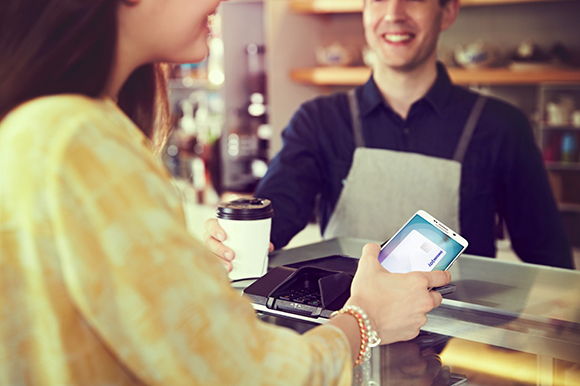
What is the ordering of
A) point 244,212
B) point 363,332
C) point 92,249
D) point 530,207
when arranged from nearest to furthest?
point 92,249 → point 363,332 → point 244,212 → point 530,207

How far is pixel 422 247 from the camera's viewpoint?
99 cm

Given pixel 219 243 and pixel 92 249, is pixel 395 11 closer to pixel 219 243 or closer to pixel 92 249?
pixel 219 243

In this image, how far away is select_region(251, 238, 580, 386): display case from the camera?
79 cm

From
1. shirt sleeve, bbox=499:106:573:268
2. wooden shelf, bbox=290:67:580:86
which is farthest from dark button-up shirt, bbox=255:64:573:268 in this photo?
wooden shelf, bbox=290:67:580:86

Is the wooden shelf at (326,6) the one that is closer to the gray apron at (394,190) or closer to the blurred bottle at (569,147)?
the blurred bottle at (569,147)

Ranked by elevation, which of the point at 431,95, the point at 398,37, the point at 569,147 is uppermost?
the point at 398,37

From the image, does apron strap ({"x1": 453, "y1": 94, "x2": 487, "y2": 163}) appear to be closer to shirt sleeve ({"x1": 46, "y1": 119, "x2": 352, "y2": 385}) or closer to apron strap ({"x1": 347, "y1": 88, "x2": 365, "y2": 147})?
apron strap ({"x1": 347, "y1": 88, "x2": 365, "y2": 147})

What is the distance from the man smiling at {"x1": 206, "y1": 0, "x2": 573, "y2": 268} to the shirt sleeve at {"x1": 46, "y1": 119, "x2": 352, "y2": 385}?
1.13 m

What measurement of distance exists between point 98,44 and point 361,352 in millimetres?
448

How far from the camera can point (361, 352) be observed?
2.39 feet

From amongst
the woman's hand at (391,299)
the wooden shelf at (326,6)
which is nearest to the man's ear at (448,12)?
the woman's hand at (391,299)

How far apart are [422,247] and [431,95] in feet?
3.07

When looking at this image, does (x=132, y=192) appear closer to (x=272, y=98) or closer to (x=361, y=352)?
(x=361, y=352)

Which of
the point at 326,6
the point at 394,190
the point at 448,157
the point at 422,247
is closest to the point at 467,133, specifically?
the point at 448,157
